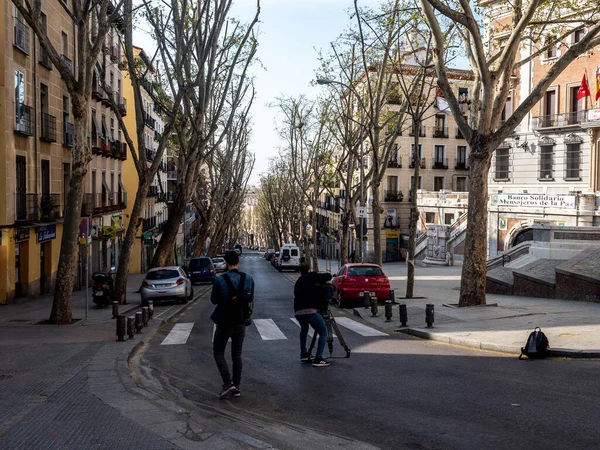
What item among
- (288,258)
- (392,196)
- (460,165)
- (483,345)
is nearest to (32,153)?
(483,345)

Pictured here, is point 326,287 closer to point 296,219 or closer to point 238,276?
point 238,276

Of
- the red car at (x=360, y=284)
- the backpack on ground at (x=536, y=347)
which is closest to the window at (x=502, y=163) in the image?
the red car at (x=360, y=284)

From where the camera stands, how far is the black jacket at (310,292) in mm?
10266

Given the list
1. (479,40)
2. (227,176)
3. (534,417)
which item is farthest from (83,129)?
(227,176)

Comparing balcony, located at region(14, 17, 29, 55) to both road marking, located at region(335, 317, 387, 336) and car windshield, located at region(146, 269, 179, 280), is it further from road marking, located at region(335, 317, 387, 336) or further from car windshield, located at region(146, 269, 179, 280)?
road marking, located at region(335, 317, 387, 336)

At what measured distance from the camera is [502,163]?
4269 centimetres

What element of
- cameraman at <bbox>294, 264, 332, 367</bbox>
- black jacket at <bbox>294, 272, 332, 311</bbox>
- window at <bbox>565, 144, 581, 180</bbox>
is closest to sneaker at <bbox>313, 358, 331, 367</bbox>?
cameraman at <bbox>294, 264, 332, 367</bbox>

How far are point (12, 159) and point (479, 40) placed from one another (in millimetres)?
15920

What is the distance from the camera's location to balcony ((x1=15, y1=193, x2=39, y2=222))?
76.5 ft

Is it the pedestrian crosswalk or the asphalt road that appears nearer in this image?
the asphalt road

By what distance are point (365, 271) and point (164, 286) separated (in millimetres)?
7200

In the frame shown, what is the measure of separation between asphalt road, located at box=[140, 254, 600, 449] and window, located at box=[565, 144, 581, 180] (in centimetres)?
2901

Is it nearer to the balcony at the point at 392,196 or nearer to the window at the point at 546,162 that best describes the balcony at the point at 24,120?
the window at the point at 546,162

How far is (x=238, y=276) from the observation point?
8102mm
